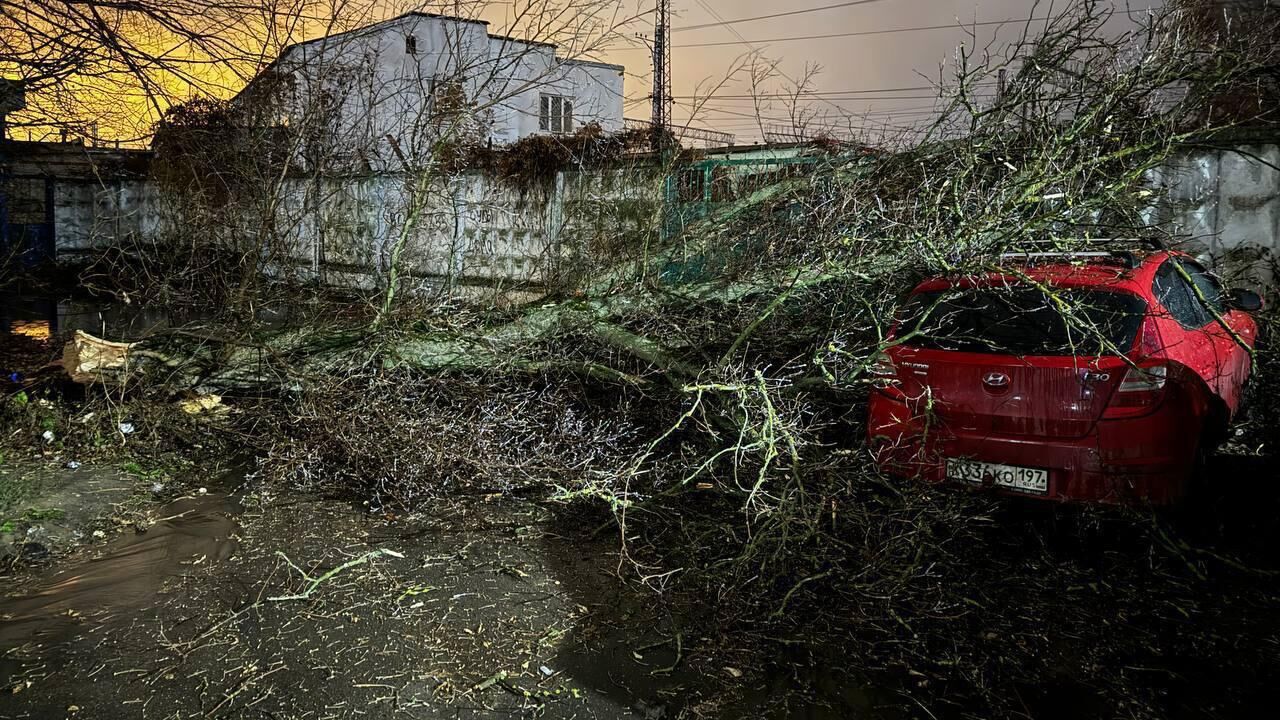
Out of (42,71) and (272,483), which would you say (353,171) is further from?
(272,483)

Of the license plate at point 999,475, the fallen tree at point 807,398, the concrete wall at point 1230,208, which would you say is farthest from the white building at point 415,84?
the concrete wall at point 1230,208

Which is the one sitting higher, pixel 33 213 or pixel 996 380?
pixel 33 213

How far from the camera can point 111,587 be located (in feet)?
12.1

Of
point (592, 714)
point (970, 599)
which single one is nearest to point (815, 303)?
point (970, 599)

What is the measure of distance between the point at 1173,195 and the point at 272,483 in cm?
923

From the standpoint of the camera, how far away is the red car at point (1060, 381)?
149 inches

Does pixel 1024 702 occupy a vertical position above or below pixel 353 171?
below

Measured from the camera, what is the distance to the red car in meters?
3.78

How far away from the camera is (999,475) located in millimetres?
4027

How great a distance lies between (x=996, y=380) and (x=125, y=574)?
185 inches

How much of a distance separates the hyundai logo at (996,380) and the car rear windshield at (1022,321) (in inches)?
6.1

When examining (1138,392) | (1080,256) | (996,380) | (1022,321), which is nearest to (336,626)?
(996,380)

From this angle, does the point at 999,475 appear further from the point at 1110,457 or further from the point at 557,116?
the point at 557,116

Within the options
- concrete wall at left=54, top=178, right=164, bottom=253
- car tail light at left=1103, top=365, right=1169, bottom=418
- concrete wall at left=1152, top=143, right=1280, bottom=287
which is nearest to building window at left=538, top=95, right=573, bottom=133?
car tail light at left=1103, top=365, right=1169, bottom=418
